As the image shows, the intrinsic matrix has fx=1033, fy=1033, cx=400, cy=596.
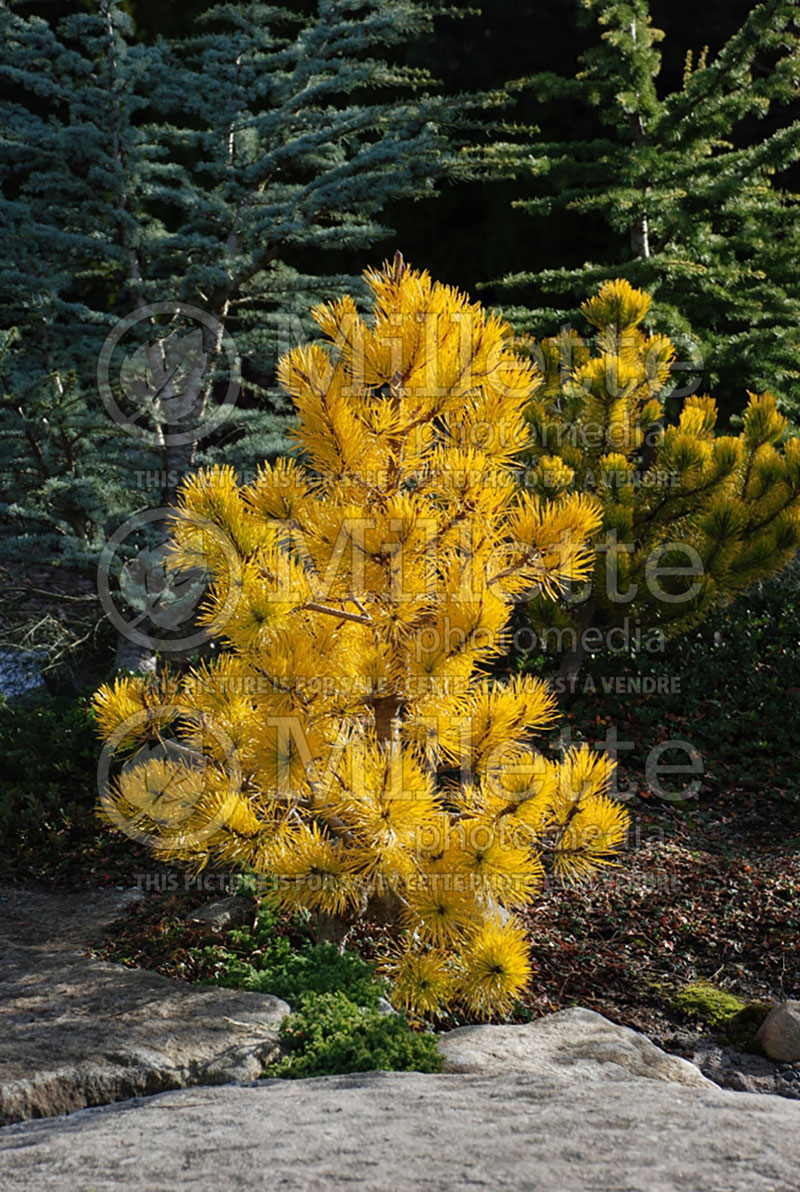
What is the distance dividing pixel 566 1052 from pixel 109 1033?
1362mm

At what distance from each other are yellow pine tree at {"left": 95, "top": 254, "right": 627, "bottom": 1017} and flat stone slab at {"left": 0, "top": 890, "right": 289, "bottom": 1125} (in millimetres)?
401

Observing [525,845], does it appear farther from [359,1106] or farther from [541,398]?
[541,398]

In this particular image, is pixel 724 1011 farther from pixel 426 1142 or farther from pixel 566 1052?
pixel 426 1142

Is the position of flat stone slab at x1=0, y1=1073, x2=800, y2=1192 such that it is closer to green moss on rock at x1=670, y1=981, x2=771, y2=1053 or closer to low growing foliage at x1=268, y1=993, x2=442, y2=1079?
low growing foliage at x1=268, y1=993, x2=442, y2=1079

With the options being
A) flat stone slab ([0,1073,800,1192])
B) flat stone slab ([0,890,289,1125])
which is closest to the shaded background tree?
flat stone slab ([0,890,289,1125])

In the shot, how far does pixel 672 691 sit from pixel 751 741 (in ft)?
2.07

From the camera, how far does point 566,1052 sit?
3.14 meters

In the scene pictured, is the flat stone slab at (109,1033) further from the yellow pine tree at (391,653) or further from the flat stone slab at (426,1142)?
the yellow pine tree at (391,653)

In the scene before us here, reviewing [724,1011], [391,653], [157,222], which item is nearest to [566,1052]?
[724,1011]

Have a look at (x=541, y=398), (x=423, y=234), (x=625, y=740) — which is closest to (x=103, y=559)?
(x=541, y=398)

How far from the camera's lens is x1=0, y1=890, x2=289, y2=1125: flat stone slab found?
273 centimetres

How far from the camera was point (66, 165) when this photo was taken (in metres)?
7.50

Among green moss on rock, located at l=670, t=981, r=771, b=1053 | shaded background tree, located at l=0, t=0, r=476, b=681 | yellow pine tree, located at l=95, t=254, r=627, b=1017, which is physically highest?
shaded background tree, located at l=0, t=0, r=476, b=681

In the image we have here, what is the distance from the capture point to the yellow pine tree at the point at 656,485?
560 centimetres
